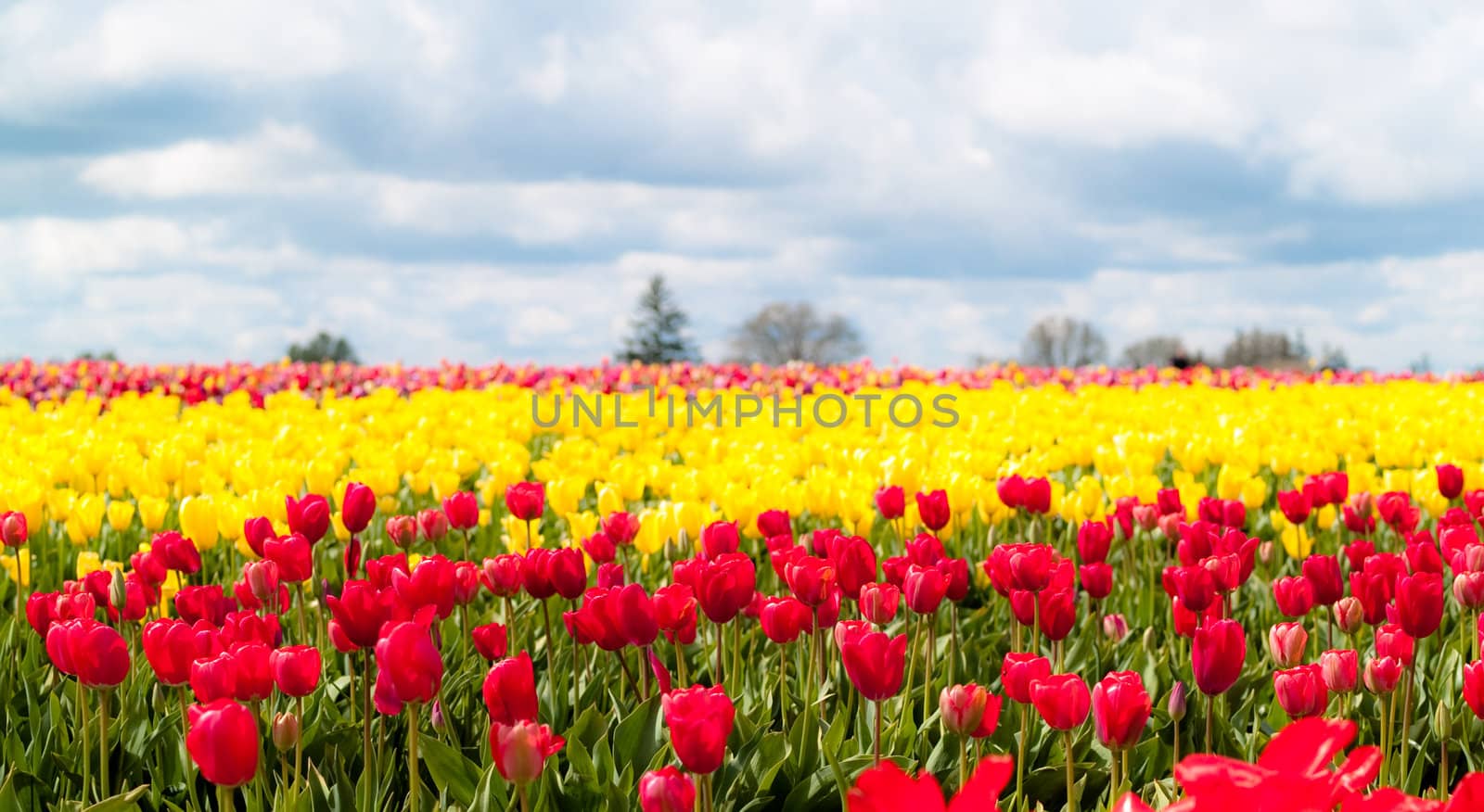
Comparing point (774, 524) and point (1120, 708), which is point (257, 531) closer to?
point (774, 524)

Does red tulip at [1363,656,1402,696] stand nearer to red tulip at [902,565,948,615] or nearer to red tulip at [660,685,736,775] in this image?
red tulip at [902,565,948,615]

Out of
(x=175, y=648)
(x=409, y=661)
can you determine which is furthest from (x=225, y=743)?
(x=175, y=648)

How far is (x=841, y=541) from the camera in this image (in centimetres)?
297

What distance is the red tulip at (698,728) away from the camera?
70.8 inches

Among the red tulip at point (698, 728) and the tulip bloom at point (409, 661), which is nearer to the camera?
the red tulip at point (698, 728)

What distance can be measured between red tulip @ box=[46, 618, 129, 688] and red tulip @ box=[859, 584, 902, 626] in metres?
1.52

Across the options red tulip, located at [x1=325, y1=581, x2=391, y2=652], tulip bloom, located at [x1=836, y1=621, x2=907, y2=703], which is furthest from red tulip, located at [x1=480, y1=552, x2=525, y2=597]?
tulip bloom, located at [x1=836, y1=621, x2=907, y2=703]

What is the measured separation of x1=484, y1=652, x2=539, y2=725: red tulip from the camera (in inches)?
79.4

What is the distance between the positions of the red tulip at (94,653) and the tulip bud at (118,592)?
0.73 meters

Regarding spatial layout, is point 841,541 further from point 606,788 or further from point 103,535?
point 103,535

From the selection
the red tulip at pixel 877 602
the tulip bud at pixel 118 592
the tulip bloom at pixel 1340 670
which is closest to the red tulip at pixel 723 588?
the red tulip at pixel 877 602

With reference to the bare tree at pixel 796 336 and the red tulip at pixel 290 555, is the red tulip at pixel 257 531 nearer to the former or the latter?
the red tulip at pixel 290 555

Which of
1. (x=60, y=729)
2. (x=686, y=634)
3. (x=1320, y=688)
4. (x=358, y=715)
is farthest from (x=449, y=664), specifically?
(x=1320, y=688)

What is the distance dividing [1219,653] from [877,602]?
81cm
